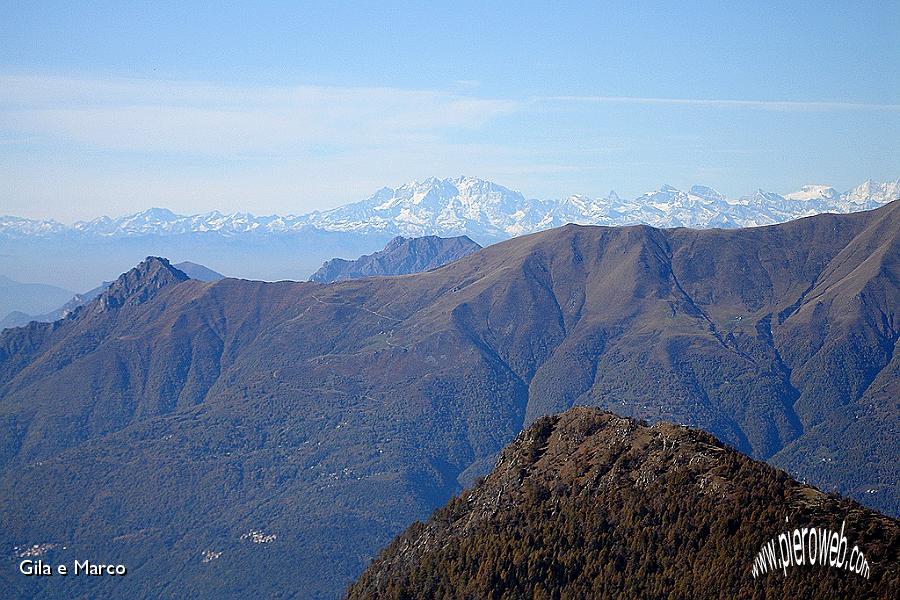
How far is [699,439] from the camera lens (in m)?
85.4

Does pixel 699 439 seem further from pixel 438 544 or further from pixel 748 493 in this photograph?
pixel 438 544

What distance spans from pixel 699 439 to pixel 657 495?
965 cm

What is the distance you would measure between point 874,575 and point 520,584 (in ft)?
85.5

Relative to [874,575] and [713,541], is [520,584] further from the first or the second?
[874,575]

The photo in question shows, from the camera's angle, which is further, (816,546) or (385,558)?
(385,558)

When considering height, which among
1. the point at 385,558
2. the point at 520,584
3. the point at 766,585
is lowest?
the point at 385,558

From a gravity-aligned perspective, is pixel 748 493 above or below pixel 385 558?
above

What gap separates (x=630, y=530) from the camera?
76.2 metres

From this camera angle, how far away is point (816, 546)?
66000 millimetres

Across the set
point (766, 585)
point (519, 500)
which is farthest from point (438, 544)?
point (766, 585)

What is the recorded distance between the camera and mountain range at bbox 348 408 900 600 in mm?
65562

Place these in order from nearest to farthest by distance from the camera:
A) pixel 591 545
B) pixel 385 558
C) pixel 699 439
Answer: pixel 591 545 < pixel 699 439 < pixel 385 558

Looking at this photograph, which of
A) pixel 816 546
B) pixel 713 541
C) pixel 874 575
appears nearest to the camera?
pixel 874 575

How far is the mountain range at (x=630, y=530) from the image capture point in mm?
65562
